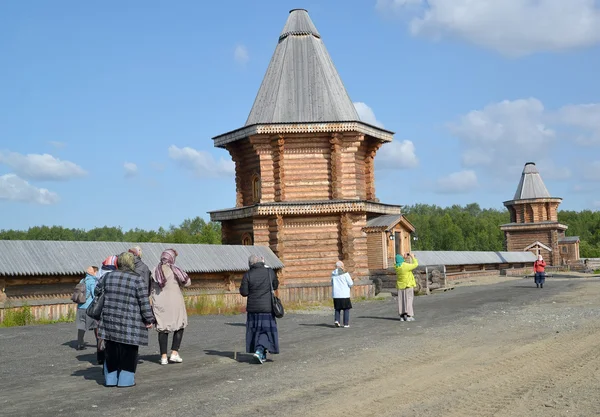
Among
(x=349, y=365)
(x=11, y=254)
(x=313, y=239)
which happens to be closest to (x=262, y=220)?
(x=313, y=239)

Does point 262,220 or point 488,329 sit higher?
point 262,220

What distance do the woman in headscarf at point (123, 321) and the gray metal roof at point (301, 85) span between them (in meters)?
21.8

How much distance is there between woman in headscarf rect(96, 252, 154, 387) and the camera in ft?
27.9

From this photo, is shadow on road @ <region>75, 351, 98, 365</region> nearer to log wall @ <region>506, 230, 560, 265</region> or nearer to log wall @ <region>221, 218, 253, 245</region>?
log wall @ <region>221, 218, 253, 245</region>

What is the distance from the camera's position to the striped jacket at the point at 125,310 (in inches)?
337

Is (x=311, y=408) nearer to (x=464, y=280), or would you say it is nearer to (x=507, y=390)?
(x=507, y=390)

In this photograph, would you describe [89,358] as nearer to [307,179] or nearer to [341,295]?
[341,295]

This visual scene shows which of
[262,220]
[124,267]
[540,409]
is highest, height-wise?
[262,220]

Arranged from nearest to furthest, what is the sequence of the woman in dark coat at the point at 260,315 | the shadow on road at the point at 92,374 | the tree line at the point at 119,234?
the shadow on road at the point at 92,374 → the woman in dark coat at the point at 260,315 → the tree line at the point at 119,234

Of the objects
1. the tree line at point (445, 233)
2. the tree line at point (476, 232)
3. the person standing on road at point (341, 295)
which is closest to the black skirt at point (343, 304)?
the person standing on road at point (341, 295)

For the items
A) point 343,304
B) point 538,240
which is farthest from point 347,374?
point 538,240

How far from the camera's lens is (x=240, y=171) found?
1286 inches

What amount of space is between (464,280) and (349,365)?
35.1 m

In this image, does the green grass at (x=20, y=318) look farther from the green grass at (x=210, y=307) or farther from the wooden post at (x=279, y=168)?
the wooden post at (x=279, y=168)
